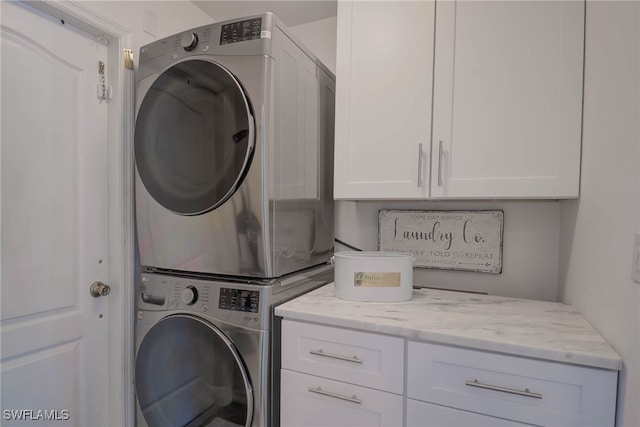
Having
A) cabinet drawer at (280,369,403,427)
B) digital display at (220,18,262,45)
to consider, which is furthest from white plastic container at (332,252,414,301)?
digital display at (220,18,262,45)

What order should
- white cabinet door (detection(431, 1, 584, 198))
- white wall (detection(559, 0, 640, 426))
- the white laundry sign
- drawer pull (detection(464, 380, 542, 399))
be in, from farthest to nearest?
1. the white laundry sign
2. white cabinet door (detection(431, 1, 584, 198))
3. drawer pull (detection(464, 380, 542, 399))
4. white wall (detection(559, 0, 640, 426))

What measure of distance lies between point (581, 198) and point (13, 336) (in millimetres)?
2092

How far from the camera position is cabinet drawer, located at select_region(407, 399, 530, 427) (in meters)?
0.90

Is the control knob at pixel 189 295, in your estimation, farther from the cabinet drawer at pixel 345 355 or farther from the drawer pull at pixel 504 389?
the drawer pull at pixel 504 389

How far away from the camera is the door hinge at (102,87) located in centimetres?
Answer: 141

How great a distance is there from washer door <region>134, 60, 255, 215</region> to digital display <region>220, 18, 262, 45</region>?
0.36 ft

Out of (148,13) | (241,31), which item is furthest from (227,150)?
(148,13)

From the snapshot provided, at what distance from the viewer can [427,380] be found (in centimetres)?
96

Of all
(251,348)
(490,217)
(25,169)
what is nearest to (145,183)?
(25,169)

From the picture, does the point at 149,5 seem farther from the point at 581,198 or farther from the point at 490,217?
the point at 581,198

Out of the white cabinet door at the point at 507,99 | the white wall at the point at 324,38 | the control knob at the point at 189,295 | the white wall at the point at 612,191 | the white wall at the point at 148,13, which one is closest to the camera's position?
the white wall at the point at 612,191

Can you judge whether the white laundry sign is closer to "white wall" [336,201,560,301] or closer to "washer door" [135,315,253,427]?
"white wall" [336,201,560,301]

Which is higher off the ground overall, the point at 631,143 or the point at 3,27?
the point at 3,27

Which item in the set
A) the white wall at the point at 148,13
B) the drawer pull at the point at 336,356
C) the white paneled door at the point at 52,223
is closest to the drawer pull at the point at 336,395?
the drawer pull at the point at 336,356
